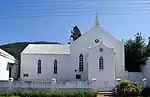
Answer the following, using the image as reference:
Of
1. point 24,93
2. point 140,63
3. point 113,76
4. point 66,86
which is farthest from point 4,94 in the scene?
point 140,63

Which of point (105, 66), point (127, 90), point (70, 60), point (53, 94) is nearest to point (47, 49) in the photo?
point (70, 60)

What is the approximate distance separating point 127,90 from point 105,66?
27.8 ft

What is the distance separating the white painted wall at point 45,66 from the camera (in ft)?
163

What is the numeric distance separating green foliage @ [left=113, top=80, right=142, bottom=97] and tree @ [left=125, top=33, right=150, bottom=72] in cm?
1318

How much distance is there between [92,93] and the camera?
34.5 m

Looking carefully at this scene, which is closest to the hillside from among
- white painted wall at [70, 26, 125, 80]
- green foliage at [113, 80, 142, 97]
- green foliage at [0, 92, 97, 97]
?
white painted wall at [70, 26, 125, 80]

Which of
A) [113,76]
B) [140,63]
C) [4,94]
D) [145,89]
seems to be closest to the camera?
[4,94]

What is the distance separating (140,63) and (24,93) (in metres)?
21.6

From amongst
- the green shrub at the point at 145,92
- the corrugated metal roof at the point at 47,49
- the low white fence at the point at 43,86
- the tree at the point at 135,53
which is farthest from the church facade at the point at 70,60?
the low white fence at the point at 43,86

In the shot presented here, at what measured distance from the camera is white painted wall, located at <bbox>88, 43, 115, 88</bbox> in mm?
42938

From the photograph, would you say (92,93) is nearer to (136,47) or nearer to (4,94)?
(4,94)

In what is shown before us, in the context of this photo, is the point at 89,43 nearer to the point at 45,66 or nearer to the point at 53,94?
the point at 45,66

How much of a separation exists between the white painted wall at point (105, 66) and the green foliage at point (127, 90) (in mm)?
6133

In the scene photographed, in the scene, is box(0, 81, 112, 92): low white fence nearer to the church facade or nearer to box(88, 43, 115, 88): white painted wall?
box(88, 43, 115, 88): white painted wall
